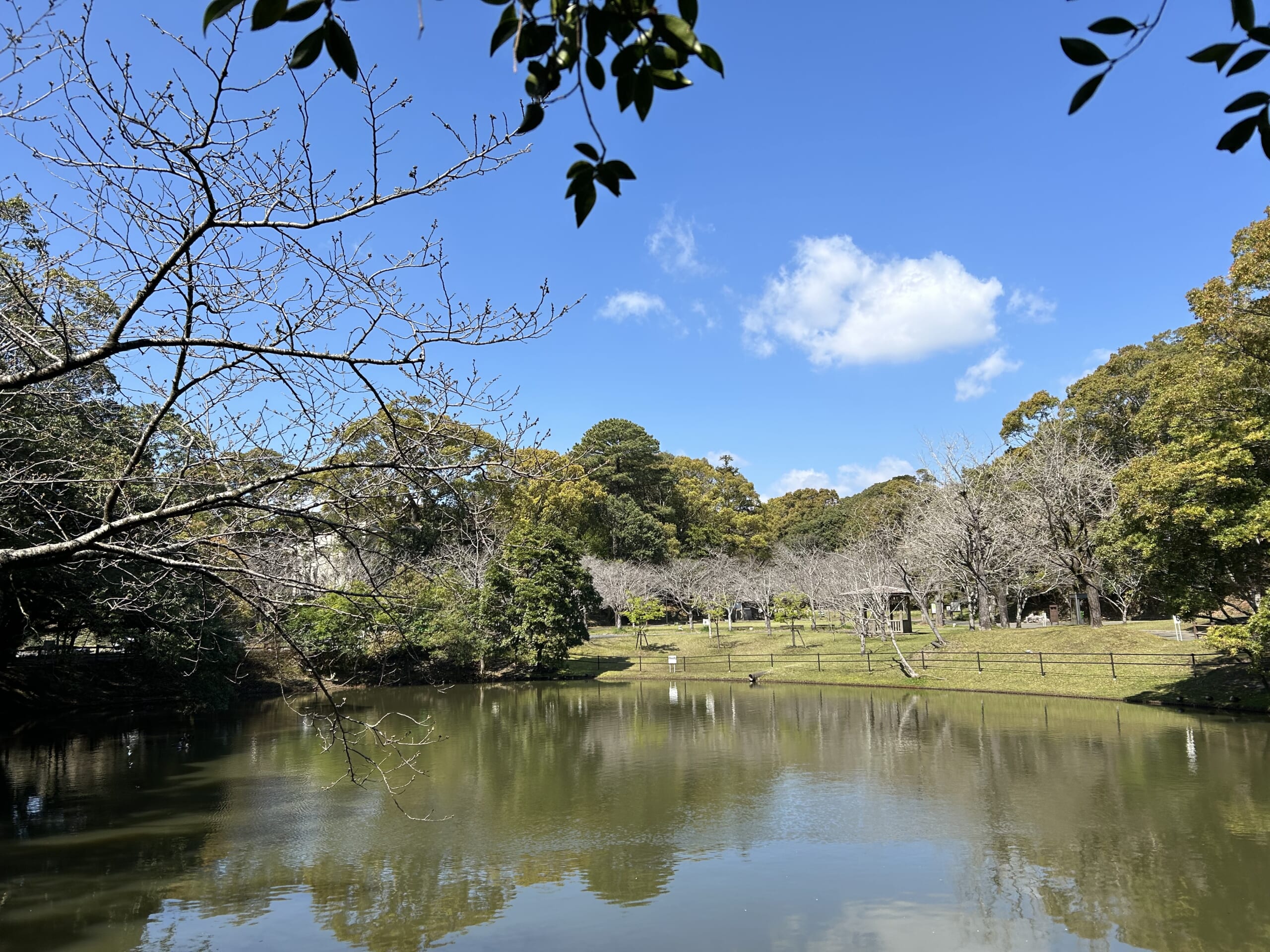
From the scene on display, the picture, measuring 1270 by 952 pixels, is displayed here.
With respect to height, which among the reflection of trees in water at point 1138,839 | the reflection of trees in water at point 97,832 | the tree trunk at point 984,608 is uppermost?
the tree trunk at point 984,608

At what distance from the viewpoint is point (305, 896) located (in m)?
7.07

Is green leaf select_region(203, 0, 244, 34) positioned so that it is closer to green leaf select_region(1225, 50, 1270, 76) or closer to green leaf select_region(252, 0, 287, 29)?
green leaf select_region(252, 0, 287, 29)

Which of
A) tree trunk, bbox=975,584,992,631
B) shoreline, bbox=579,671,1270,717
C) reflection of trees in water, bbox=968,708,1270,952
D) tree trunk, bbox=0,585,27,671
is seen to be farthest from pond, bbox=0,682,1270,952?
tree trunk, bbox=975,584,992,631

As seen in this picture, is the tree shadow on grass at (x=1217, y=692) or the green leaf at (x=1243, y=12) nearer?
the green leaf at (x=1243, y=12)

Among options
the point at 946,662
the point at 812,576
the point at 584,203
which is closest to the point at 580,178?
the point at 584,203

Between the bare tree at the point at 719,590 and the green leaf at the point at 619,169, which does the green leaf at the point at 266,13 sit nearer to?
the green leaf at the point at 619,169

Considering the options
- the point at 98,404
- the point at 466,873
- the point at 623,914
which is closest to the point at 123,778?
the point at 466,873

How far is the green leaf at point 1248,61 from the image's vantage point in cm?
140

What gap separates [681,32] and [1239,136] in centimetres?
111

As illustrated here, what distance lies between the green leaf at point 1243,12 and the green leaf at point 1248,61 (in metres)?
0.07

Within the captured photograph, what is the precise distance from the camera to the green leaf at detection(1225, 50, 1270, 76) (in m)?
1.40

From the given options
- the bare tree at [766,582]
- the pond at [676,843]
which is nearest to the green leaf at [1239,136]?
the pond at [676,843]

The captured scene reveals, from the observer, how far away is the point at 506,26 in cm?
141

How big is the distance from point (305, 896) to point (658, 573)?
3136 cm
